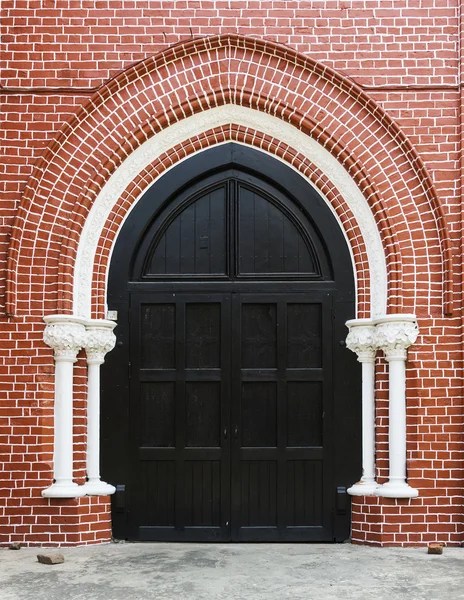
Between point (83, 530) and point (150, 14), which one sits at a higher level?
point (150, 14)

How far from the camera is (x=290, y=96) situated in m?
7.67

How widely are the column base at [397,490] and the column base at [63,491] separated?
267 centimetres

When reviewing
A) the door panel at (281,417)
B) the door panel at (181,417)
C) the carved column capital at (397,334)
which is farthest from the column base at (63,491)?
the carved column capital at (397,334)

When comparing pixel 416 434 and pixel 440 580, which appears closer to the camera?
pixel 440 580

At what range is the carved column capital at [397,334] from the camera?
24.2ft

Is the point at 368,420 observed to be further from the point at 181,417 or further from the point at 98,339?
the point at 98,339

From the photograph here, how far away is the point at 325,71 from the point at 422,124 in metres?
1.01

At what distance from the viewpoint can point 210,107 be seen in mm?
7758

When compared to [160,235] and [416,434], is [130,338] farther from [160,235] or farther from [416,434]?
[416,434]

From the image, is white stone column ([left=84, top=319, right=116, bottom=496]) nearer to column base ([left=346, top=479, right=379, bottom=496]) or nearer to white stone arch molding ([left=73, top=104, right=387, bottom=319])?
white stone arch molding ([left=73, top=104, right=387, bottom=319])

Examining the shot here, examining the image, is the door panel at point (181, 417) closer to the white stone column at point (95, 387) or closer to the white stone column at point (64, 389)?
the white stone column at point (95, 387)

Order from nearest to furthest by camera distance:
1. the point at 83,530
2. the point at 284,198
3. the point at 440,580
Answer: the point at 440,580, the point at 83,530, the point at 284,198

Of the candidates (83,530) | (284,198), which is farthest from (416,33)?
(83,530)

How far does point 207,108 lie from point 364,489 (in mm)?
3786
